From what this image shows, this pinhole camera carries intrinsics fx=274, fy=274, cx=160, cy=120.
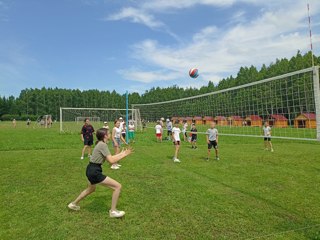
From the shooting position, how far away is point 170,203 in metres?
6.02

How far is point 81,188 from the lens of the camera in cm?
724

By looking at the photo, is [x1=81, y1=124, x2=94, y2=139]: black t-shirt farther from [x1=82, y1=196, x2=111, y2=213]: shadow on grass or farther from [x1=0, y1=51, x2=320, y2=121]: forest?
[x1=0, y1=51, x2=320, y2=121]: forest

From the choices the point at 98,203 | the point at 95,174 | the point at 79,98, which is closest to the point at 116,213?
the point at 95,174

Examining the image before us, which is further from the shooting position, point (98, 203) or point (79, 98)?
point (79, 98)

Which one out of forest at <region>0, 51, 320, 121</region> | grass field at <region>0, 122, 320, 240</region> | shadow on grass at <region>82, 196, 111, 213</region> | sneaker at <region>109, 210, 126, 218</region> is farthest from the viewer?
forest at <region>0, 51, 320, 121</region>

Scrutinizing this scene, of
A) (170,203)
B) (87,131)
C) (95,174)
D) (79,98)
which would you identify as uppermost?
(79,98)

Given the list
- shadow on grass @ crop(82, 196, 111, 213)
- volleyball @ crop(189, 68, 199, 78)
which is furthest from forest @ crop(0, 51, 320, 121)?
shadow on grass @ crop(82, 196, 111, 213)

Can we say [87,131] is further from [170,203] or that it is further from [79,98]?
[79,98]

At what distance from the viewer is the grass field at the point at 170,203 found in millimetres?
4629

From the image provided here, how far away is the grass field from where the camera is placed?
15.2 feet

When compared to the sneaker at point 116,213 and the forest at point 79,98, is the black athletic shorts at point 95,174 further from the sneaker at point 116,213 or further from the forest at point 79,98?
the forest at point 79,98

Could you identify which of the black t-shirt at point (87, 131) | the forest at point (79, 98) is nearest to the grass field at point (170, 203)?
the black t-shirt at point (87, 131)

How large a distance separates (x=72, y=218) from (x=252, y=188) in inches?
179

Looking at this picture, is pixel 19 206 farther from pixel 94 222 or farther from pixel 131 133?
pixel 131 133
